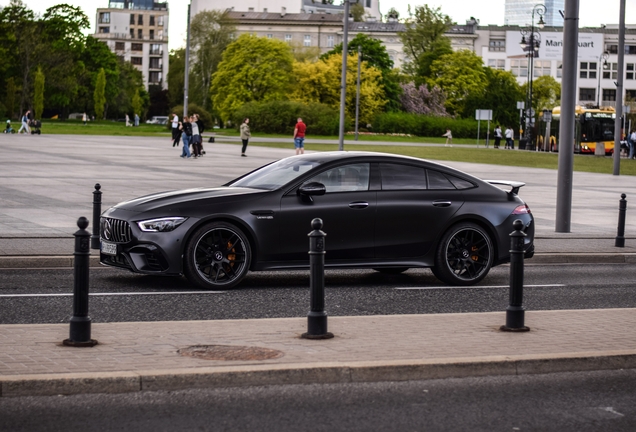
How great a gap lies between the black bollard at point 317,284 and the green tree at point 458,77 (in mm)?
116339

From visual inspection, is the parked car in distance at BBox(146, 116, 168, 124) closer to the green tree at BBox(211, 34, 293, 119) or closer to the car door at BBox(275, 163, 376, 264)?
the green tree at BBox(211, 34, 293, 119)

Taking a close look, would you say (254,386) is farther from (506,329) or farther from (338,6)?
(338,6)

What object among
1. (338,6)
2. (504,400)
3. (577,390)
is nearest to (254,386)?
(504,400)

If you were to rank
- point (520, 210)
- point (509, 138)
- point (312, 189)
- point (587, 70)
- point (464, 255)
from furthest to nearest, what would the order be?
point (587, 70)
point (509, 138)
point (520, 210)
point (464, 255)
point (312, 189)

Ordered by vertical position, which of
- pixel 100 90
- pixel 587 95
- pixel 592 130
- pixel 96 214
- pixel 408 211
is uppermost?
pixel 587 95

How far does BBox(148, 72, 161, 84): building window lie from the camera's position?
646 feet

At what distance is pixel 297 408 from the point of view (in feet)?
19.9

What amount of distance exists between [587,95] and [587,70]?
156 inches

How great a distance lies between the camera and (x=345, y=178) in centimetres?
1147

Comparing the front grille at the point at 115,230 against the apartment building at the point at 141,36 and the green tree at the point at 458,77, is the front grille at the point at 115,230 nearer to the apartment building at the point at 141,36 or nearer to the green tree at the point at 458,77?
the green tree at the point at 458,77

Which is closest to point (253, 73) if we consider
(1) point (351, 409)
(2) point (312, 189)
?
(2) point (312, 189)

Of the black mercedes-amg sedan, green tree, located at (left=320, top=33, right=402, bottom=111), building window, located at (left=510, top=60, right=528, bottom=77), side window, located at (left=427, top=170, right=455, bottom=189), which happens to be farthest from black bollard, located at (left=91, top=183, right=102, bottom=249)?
building window, located at (left=510, top=60, right=528, bottom=77)

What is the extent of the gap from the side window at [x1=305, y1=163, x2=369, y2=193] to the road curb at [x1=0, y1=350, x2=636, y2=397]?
14.9 feet

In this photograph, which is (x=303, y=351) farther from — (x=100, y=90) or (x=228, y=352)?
(x=100, y=90)
